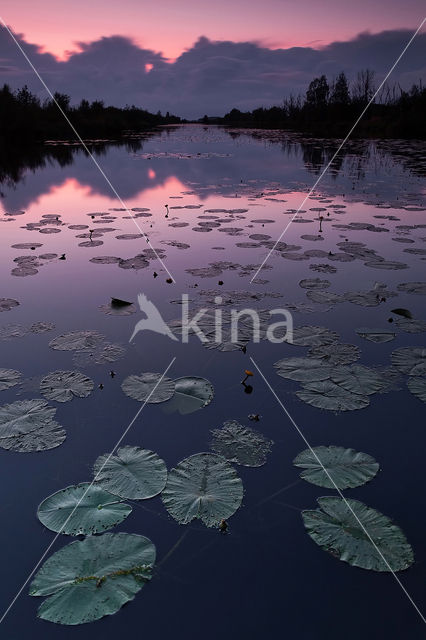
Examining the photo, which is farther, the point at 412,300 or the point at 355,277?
the point at 355,277

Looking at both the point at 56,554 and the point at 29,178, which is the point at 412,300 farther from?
the point at 29,178

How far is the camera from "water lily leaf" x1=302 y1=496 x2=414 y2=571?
1916mm

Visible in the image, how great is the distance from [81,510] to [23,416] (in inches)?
36.7

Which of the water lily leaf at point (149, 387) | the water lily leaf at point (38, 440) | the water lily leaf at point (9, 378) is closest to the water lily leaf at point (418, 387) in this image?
the water lily leaf at point (149, 387)

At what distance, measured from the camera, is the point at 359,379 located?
324 cm

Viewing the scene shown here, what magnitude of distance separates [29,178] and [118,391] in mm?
13411

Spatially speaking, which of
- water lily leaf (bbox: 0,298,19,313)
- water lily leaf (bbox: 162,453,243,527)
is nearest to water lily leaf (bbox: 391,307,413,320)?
water lily leaf (bbox: 162,453,243,527)

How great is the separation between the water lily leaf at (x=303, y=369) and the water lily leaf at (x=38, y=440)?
166cm

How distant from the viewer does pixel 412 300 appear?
15.8ft

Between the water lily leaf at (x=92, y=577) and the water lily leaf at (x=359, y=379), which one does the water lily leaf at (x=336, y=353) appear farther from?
the water lily leaf at (x=92, y=577)

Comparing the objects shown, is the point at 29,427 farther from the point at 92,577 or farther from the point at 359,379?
the point at 359,379

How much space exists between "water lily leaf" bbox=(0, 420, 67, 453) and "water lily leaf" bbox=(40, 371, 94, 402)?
34cm

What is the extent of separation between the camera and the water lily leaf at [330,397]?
298cm

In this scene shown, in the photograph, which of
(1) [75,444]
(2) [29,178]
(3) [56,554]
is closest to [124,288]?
(1) [75,444]
